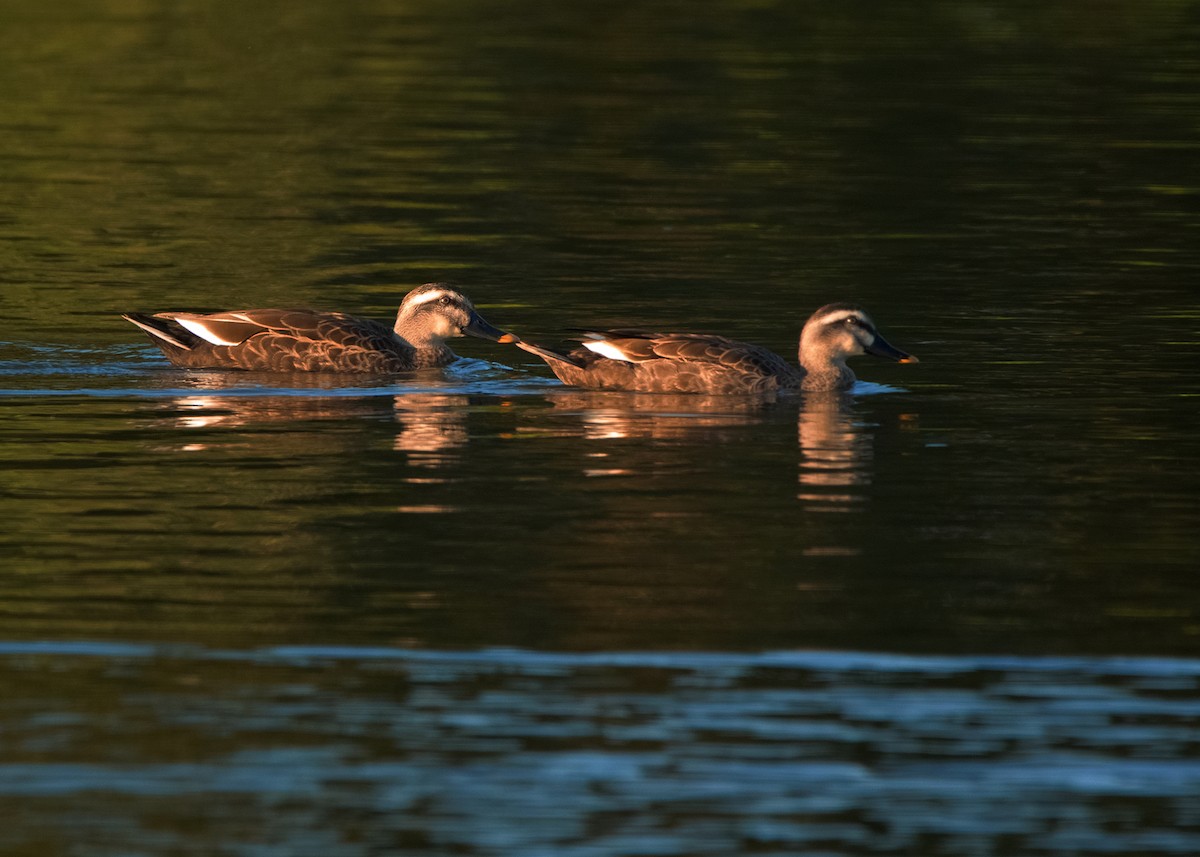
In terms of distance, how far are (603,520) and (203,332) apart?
20.6 feet

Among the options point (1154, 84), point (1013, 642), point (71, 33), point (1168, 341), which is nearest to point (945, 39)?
point (1154, 84)

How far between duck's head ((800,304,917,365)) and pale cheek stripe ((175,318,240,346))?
4.52m

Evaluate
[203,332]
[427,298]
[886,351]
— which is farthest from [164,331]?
[886,351]

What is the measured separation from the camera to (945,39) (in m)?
48.2

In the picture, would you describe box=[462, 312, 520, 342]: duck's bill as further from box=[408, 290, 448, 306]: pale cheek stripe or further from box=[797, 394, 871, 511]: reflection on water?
box=[797, 394, 871, 511]: reflection on water

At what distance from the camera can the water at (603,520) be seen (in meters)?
9.05

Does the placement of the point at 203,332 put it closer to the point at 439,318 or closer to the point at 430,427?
the point at 439,318

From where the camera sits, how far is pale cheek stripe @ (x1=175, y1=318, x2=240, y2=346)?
731 inches

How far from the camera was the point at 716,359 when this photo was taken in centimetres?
1734

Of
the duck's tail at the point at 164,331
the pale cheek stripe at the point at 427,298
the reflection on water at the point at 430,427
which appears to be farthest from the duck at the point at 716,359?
the duck's tail at the point at 164,331

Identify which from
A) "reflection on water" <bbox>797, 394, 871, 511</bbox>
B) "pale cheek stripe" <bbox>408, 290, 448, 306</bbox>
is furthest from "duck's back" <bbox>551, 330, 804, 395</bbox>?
"pale cheek stripe" <bbox>408, 290, 448, 306</bbox>

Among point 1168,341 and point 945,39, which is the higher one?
point 945,39

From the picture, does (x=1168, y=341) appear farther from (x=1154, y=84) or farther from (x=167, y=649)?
(x=1154, y=84)

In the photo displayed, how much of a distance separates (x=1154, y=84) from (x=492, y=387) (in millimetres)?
24829
